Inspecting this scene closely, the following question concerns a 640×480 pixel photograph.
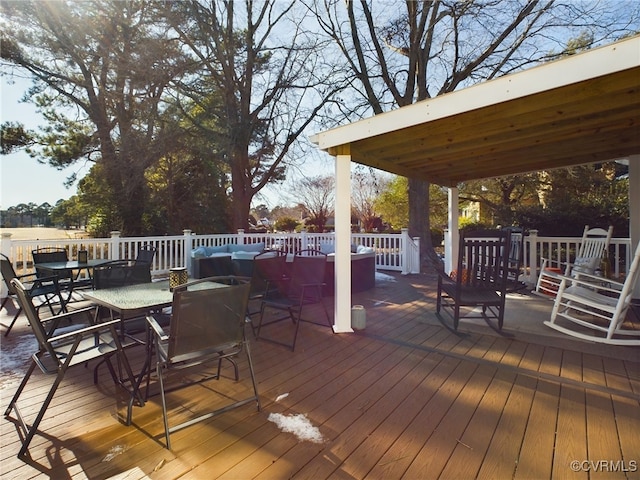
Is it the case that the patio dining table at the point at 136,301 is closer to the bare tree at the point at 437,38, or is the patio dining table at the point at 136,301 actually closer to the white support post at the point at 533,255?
the white support post at the point at 533,255

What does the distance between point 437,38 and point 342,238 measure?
26.1 feet

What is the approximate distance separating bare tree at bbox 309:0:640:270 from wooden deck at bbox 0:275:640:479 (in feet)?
19.3

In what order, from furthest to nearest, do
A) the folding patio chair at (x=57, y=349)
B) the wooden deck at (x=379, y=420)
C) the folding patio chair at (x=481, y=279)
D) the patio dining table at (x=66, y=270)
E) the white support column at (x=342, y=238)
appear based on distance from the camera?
the patio dining table at (x=66, y=270) < the white support column at (x=342, y=238) < the folding patio chair at (x=481, y=279) < the folding patio chair at (x=57, y=349) < the wooden deck at (x=379, y=420)

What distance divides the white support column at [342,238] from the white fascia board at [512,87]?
13.2 inches

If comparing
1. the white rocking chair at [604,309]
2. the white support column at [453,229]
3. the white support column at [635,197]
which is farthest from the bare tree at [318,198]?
the white rocking chair at [604,309]

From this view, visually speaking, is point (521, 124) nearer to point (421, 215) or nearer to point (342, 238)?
point (342, 238)

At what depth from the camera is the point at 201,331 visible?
1908mm

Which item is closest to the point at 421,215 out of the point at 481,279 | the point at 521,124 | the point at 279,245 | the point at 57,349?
the point at 279,245

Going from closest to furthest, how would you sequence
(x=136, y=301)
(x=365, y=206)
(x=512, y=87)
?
(x=136, y=301) → (x=512, y=87) → (x=365, y=206)

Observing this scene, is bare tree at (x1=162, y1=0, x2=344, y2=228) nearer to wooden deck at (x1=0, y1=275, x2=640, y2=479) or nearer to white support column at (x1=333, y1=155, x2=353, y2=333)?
white support column at (x1=333, y1=155, x2=353, y2=333)

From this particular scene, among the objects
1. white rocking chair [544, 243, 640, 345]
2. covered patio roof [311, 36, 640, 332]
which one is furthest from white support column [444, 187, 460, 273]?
white rocking chair [544, 243, 640, 345]

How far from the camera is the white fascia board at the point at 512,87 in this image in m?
2.04

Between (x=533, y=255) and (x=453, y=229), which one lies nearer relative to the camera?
(x=533, y=255)

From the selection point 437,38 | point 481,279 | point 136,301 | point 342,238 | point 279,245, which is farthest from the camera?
point 279,245
